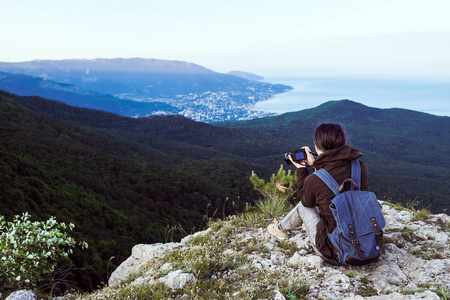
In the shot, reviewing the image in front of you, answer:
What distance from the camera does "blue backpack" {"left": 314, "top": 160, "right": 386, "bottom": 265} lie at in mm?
3042

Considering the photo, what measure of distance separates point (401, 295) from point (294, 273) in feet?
4.12

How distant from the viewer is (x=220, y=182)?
178ft

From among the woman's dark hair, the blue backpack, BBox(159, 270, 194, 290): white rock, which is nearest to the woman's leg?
the blue backpack

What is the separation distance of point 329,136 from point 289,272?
74.8 inches

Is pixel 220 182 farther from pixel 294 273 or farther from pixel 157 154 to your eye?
pixel 294 273

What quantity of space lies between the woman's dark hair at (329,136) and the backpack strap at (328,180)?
0.33 meters

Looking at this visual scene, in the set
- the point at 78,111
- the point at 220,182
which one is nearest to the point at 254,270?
the point at 220,182

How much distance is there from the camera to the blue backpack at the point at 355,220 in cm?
304

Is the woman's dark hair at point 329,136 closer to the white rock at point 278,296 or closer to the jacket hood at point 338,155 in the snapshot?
the jacket hood at point 338,155

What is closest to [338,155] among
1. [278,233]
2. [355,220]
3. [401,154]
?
[355,220]

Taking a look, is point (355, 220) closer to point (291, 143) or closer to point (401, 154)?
point (291, 143)

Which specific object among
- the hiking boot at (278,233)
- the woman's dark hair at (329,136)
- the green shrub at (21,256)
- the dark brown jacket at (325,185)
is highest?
the woman's dark hair at (329,136)

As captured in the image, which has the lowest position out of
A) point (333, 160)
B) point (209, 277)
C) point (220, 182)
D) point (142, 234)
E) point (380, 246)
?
point (220, 182)

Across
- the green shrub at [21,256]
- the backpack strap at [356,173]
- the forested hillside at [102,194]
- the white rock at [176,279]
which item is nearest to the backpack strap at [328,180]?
the backpack strap at [356,173]
